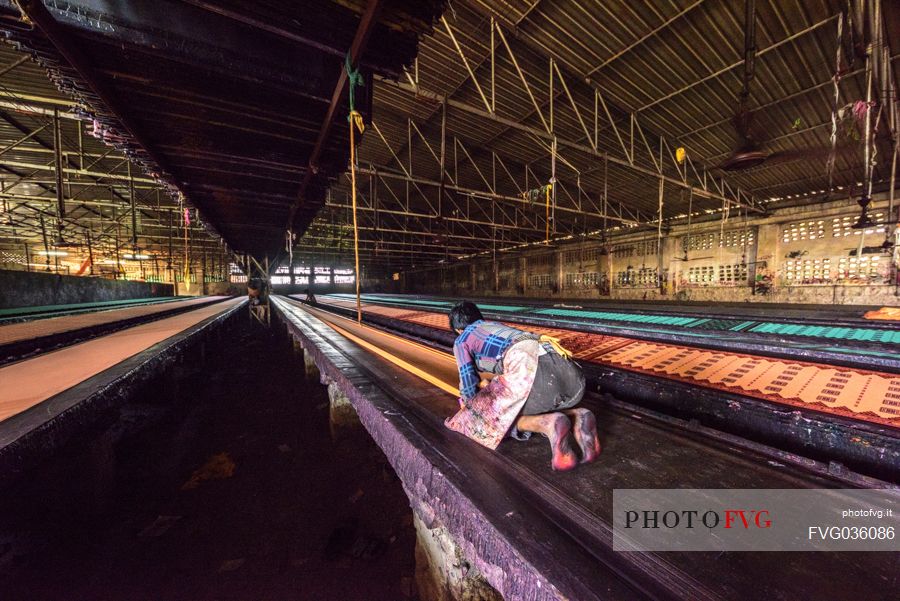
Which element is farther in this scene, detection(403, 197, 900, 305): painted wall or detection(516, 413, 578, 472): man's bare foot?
detection(403, 197, 900, 305): painted wall

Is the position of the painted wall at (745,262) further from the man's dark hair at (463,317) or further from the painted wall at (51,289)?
the painted wall at (51,289)

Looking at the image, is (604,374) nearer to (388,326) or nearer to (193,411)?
(388,326)

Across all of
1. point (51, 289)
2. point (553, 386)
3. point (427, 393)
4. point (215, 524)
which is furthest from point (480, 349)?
point (51, 289)

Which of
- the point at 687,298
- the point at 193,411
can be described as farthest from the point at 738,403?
the point at 687,298

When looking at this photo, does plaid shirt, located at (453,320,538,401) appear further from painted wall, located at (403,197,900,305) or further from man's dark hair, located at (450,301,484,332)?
painted wall, located at (403,197,900,305)

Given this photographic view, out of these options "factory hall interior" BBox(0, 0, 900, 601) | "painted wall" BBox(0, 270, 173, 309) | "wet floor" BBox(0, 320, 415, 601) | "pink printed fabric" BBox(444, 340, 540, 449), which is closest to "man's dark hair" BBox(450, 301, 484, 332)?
"factory hall interior" BBox(0, 0, 900, 601)

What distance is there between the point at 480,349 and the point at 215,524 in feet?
10.9

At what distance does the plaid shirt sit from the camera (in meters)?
1.91

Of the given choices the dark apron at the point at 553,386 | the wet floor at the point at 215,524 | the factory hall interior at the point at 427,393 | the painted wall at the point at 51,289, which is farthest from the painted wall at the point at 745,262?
the painted wall at the point at 51,289

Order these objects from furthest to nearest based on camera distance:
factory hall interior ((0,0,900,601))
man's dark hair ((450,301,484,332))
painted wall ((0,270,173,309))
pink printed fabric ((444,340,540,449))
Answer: painted wall ((0,270,173,309)) < man's dark hair ((450,301,484,332)) < pink printed fabric ((444,340,540,449)) < factory hall interior ((0,0,900,601))

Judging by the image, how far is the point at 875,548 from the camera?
1155 millimetres

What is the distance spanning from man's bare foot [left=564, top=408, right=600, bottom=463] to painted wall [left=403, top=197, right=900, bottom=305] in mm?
9033

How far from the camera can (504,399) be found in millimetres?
1771

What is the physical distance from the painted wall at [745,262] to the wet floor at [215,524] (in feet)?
34.3
